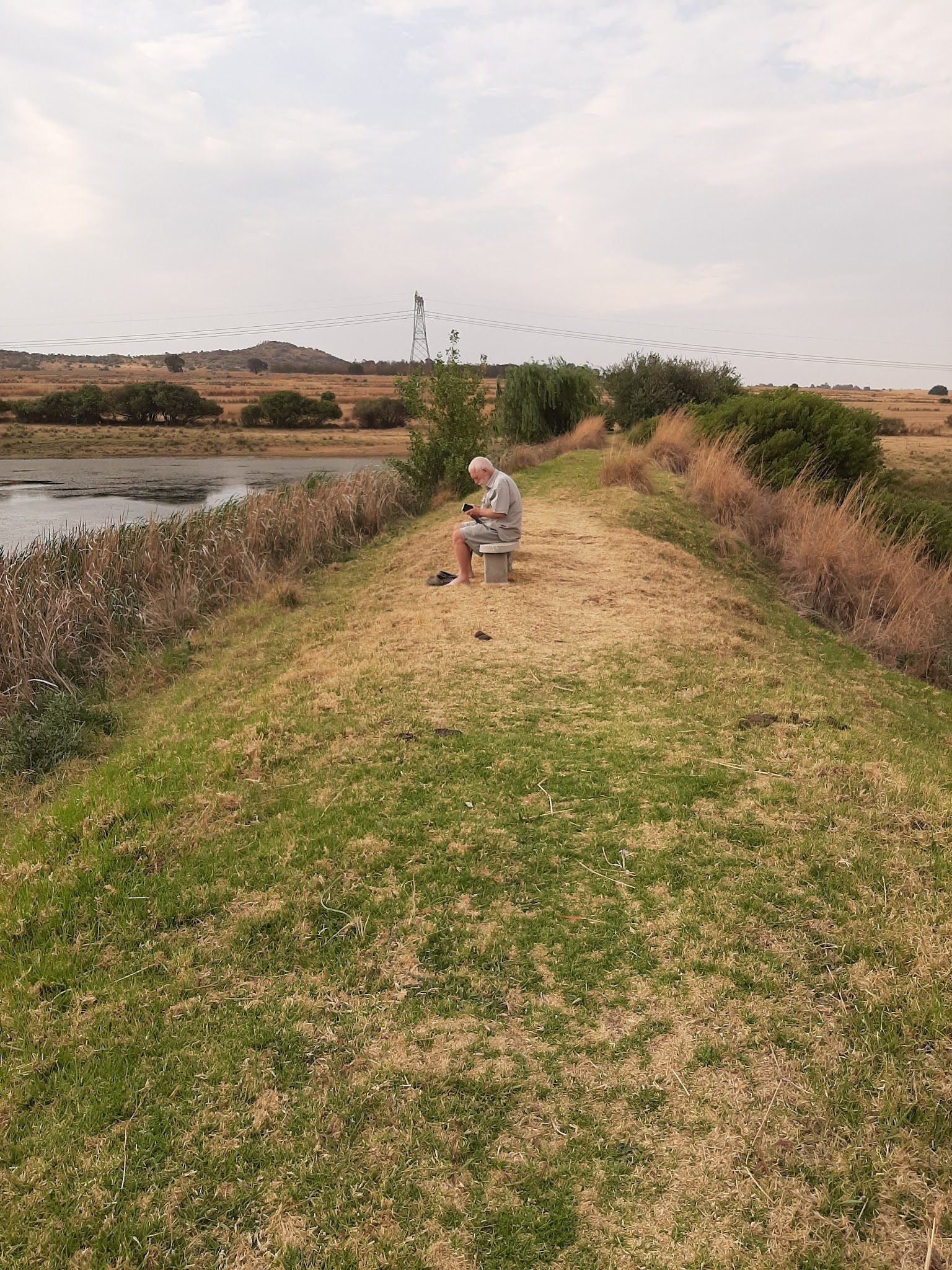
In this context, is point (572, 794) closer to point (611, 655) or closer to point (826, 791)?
point (826, 791)

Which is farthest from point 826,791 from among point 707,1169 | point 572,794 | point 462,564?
point 462,564

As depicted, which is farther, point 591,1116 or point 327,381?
point 327,381

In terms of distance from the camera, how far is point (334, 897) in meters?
3.48

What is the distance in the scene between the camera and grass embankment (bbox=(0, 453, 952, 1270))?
213cm

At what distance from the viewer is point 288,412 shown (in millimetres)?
53594

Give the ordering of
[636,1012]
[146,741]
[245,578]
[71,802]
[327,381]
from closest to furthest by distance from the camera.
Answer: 1. [636,1012]
2. [71,802]
3. [146,741]
4. [245,578]
5. [327,381]

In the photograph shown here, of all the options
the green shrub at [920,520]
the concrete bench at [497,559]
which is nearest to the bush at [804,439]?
the green shrub at [920,520]

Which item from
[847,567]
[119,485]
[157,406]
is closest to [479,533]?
[847,567]

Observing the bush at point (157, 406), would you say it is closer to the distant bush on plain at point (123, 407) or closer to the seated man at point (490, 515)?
the distant bush on plain at point (123, 407)

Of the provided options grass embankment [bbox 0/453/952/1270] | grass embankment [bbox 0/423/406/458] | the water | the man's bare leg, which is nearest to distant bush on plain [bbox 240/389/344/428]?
grass embankment [bbox 0/423/406/458]

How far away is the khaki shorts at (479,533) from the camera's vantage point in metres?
7.95

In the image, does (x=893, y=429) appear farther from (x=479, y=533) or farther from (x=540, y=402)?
(x=479, y=533)

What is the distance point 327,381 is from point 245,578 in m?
93.3

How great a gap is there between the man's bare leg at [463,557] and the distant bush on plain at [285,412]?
159 feet
